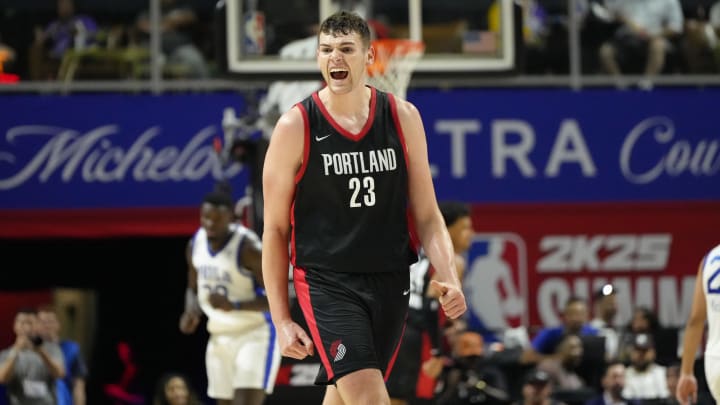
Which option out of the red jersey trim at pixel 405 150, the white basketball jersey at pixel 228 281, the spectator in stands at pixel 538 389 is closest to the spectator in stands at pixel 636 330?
the spectator in stands at pixel 538 389

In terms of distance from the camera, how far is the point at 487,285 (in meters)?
14.1

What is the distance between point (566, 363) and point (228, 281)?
11.0 ft

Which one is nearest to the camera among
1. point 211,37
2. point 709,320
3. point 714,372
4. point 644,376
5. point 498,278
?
point 714,372

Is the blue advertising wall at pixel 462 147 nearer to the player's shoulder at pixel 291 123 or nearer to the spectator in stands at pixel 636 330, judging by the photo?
the spectator in stands at pixel 636 330

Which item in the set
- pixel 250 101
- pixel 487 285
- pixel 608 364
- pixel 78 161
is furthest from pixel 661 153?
pixel 78 161

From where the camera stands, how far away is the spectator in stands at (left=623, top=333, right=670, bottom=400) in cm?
1115

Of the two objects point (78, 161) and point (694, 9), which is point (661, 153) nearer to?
point (694, 9)

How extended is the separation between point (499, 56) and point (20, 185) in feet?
18.0

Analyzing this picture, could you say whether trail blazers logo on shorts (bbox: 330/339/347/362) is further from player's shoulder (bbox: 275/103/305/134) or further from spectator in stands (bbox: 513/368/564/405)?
spectator in stands (bbox: 513/368/564/405)

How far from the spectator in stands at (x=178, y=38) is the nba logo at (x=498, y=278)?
3671 millimetres

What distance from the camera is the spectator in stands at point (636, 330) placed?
37.4ft

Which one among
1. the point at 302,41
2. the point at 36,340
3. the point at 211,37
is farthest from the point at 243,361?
the point at 211,37

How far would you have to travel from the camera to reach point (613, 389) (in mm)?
10930

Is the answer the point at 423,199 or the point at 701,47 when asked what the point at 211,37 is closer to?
the point at 701,47
